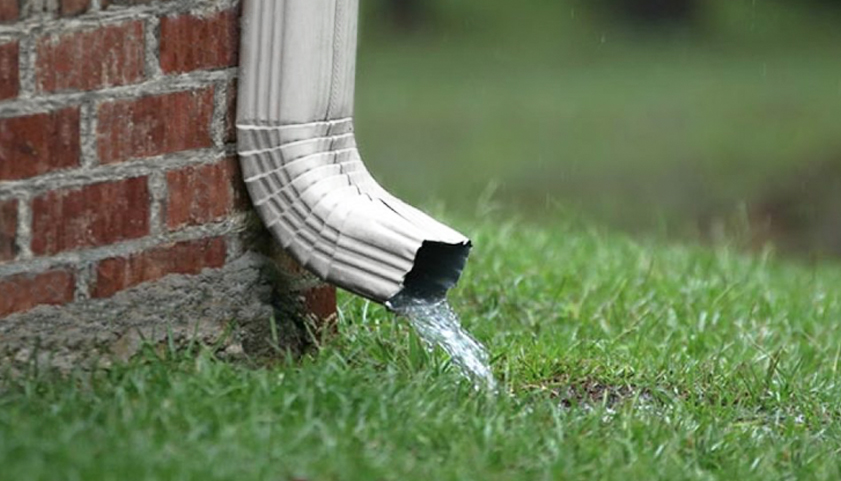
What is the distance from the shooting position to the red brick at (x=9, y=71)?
10.0ft

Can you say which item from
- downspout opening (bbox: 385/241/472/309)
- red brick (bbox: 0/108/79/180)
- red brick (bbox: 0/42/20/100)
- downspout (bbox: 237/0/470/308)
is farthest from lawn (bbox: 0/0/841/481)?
red brick (bbox: 0/42/20/100)

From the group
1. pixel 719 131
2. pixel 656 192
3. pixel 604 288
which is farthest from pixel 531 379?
pixel 719 131

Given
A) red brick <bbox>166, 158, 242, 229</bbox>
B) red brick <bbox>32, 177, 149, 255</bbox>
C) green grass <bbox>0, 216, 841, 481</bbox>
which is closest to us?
green grass <bbox>0, 216, 841, 481</bbox>

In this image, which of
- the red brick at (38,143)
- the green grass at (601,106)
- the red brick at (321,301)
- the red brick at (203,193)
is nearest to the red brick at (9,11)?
the red brick at (38,143)

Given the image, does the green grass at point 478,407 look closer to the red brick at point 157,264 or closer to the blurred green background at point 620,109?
the red brick at point 157,264

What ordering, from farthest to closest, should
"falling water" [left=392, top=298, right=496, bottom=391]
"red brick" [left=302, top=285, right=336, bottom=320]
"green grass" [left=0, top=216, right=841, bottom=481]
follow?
"red brick" [left=302, top=285, right=336, bottom=320], "falling water" [left=392, top=298, right=496, bottom=391], "green grass" [left=0, top=216, right=841, bottom=481]

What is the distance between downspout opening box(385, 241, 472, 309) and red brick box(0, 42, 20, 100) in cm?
93

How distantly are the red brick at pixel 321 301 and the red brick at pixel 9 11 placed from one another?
3.03 ft

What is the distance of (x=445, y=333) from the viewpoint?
3.65 m

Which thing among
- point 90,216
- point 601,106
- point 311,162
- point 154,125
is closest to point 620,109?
point 601,106

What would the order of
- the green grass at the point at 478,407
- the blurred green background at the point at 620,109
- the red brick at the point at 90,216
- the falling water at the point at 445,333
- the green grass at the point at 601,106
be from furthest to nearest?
the green grass at the point at 601,106, the blurred green background at the point at 620,109, the falling water at the point at 445,333, the red brick at the point at 90,216, the green grass at the point at 478,407

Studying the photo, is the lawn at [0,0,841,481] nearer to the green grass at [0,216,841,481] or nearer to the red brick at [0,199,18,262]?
the green grass at [0,216,841,481]

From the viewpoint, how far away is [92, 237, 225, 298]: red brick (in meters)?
3.28

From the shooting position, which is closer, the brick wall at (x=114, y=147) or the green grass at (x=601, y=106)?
the brick wall at (x=114, y=147)
